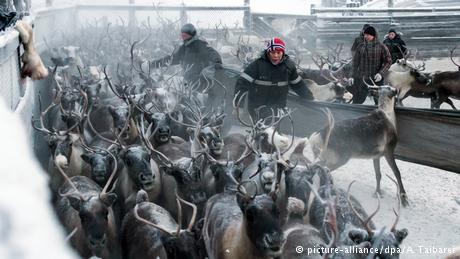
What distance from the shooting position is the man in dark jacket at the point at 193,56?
11.0 meters

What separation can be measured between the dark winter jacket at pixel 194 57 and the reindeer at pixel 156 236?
518cm

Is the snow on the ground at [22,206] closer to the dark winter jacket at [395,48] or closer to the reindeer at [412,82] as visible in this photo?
the reindeer at [412,82]

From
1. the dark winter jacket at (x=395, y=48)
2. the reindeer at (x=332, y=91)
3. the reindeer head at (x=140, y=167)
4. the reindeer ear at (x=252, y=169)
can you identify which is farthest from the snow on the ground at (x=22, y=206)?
the dark winter jacket at (x=395, y=48)

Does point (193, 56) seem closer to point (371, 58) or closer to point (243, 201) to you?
point (371, 58)

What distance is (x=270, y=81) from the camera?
8352 millimetres

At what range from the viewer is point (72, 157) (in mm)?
7254

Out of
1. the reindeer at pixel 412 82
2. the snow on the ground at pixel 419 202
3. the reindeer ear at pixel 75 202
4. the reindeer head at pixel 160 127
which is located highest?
the reindeer ear at pixel 75 202

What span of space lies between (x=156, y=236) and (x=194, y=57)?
20.1ft

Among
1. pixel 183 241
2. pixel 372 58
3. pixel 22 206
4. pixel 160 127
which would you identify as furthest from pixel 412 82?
pixel 22 206

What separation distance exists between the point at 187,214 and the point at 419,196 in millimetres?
3924

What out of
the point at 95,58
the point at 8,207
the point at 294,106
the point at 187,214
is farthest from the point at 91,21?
the point at 8,207

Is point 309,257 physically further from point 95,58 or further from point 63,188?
point 95,58

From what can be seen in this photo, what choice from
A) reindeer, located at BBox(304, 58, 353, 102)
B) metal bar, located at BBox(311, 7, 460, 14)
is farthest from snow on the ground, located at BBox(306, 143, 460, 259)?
metal bar, located at BBox(311, 7, 460, 14)

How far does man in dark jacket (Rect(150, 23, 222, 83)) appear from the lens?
1098cm
